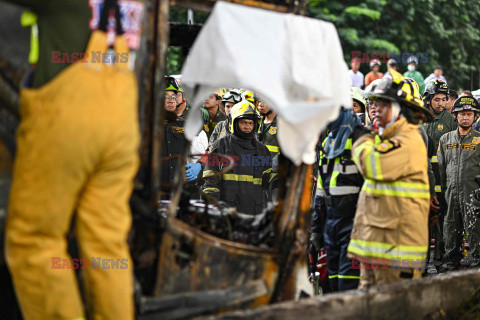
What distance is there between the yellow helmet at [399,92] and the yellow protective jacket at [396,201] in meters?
0.20

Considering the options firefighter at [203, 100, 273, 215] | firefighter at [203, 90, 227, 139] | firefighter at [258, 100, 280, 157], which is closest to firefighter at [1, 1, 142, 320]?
firefighter at [203, 100, 273, 215]

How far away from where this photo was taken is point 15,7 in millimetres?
2754

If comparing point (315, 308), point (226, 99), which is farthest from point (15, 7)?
point (226, 99)

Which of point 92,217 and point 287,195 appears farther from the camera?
point 287,195

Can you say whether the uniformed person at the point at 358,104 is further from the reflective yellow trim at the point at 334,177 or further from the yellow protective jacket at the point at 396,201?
the yellow protective jacket at the point at 396,201

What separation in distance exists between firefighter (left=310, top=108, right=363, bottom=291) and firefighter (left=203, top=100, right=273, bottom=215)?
3.62ft

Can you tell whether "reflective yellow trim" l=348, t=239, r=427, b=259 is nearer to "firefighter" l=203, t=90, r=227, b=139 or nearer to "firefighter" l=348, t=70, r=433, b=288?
"firefighter" l=348, t=70, r=433, b=288

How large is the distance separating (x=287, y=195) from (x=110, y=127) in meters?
1.26

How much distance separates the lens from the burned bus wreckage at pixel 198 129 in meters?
2.81

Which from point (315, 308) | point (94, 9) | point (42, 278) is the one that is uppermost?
point (94, 9)

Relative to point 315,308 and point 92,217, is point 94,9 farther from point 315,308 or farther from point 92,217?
point 315,308

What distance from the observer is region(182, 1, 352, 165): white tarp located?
112 inches

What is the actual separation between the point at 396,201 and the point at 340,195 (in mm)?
997

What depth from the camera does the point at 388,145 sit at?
4406 mm
